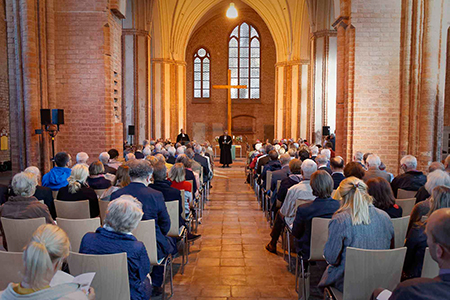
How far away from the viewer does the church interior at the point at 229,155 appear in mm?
3096

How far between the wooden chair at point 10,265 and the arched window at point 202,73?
26086 mm

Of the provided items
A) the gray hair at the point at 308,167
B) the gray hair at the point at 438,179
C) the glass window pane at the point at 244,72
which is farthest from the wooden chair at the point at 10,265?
the glass window pane at the point at 244,72

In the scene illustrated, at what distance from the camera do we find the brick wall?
27656mm

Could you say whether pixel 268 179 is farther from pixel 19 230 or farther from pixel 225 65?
pixel 225 65

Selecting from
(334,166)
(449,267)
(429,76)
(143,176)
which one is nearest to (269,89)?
(429,76)

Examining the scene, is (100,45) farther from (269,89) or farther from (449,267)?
(269,89)

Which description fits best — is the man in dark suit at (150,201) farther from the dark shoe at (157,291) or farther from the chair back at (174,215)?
the chair back at (174,215)

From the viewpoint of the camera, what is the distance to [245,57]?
28.0 metres

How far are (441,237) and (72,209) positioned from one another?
12.5ft

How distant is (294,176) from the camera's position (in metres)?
5.70

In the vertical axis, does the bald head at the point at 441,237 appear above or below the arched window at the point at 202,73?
below

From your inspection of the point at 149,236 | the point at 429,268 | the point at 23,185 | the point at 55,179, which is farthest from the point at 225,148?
the point at 429,268

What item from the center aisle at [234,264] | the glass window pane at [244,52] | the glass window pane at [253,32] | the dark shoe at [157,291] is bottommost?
the center aisle at [234,264]

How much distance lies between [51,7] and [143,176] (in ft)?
23.0
